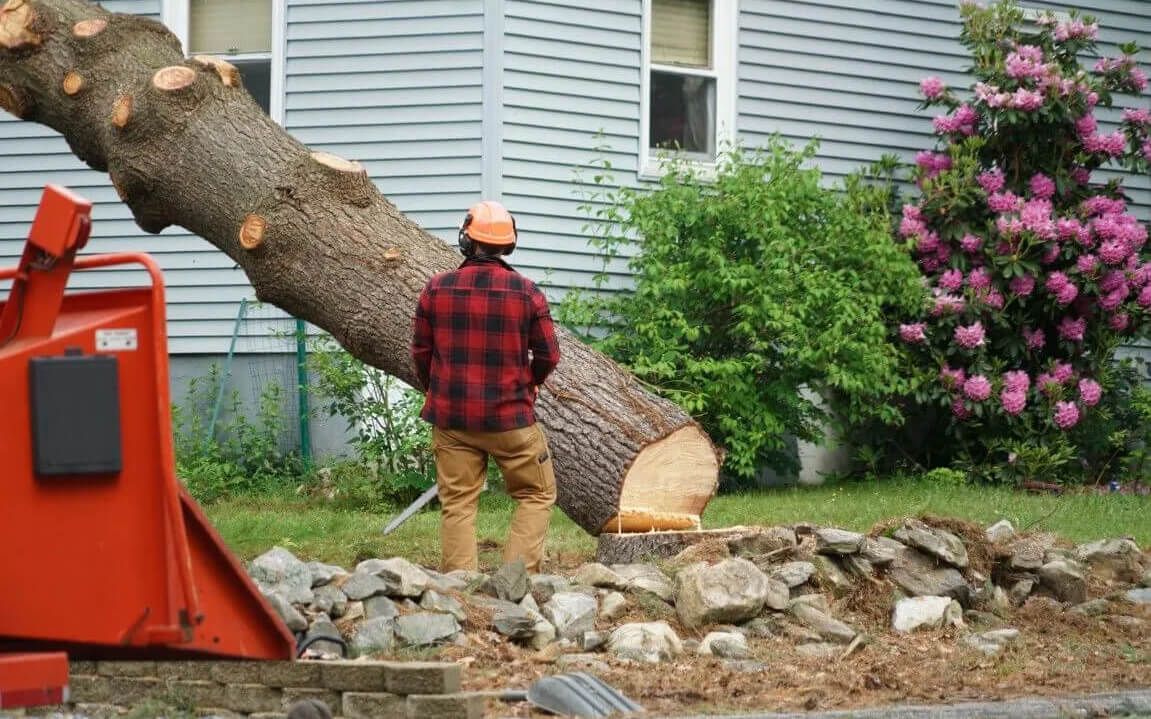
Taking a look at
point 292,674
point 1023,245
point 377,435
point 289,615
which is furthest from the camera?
point 1023,245

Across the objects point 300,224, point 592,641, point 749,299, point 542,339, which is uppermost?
point 300,224

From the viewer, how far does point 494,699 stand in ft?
16.2

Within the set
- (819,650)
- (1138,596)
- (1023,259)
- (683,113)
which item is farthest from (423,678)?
(1023,259)

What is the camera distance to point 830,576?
7336 mm

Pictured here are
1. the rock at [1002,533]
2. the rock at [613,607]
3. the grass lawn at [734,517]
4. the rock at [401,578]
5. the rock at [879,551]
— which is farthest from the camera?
the grass lawn at [734,517]

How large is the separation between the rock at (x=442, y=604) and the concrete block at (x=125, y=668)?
1.42 metres

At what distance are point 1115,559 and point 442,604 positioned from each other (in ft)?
13.3

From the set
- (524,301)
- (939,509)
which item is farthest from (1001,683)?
(939,509)

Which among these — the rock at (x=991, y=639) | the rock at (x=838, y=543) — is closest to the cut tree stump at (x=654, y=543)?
the rock at (x=838, y=543)

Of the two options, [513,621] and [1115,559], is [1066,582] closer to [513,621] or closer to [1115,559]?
[1115,559]

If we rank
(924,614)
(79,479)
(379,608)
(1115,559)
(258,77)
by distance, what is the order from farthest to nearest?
(258,77), (1115,559), (924,614), (379,608), (79,479)

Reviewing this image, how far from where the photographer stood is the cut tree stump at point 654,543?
784 centimetres

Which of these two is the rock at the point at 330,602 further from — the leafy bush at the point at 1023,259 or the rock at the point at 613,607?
the leafy bush at the point at 1023,259

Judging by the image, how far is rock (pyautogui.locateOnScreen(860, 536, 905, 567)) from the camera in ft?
24.3
